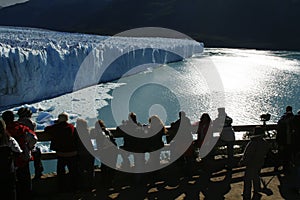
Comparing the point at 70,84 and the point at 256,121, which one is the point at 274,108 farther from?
the point at 70,84

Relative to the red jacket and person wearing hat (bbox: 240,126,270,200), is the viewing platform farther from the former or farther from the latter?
the red jacket

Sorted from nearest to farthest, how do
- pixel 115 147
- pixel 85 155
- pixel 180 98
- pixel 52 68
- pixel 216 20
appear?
pixel 85 155 → pixel 115 147 → pixel 52 68 → pixel 180 98 → pixel 216 20

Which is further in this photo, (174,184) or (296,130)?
(296,130)

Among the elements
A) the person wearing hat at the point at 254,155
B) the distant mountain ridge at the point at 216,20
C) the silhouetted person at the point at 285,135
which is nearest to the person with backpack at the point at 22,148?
the person wearing hat at the point at 254,155

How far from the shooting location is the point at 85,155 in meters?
4.26

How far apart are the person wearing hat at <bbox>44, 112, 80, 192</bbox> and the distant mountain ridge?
79.4m

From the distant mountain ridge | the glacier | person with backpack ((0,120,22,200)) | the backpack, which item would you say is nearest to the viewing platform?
person with backpack ((0,120,22,200))

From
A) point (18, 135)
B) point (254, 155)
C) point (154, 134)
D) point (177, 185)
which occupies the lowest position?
point (177, 185)

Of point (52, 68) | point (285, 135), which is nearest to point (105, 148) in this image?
point (285, 135)

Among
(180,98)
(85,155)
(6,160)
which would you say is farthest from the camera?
(180,98)

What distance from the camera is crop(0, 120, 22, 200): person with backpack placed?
320 centimetres

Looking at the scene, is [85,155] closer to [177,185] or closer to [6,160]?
[6,160]

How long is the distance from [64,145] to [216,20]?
101813mm

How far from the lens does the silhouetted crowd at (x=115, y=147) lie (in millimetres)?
3668
